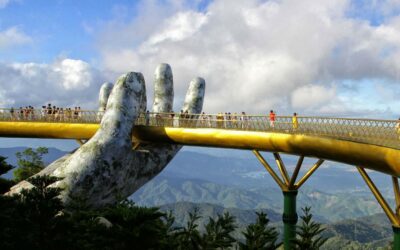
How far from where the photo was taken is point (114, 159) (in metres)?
25.7

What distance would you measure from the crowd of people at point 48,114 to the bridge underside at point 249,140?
2.12 feet

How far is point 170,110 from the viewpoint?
35562 millimetres

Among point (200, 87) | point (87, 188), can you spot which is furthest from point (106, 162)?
point (200, 87)

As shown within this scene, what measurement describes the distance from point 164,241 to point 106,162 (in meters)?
13.1

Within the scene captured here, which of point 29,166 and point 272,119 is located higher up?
point 272,119

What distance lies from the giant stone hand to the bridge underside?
2018 mm

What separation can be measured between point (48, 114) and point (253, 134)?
56.8 ft

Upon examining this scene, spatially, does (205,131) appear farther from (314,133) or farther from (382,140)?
(382,140)

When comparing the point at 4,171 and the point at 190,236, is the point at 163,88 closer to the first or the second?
the point at 4,171

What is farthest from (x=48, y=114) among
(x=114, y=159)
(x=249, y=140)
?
(x=249, y=140)

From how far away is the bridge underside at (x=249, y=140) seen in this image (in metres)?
15.7

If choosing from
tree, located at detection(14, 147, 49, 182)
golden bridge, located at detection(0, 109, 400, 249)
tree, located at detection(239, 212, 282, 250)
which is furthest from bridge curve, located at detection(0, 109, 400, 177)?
tree, located at detection(14, 147, 49, 182)

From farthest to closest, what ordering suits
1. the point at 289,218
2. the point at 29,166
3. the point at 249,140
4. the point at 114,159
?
1. the point at 29,166
2. the point at 114,159
3. the point at 249,140
4. the point at 289,218

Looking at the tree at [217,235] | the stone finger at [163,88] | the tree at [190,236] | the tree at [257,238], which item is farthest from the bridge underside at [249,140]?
the tree at [190,236]
